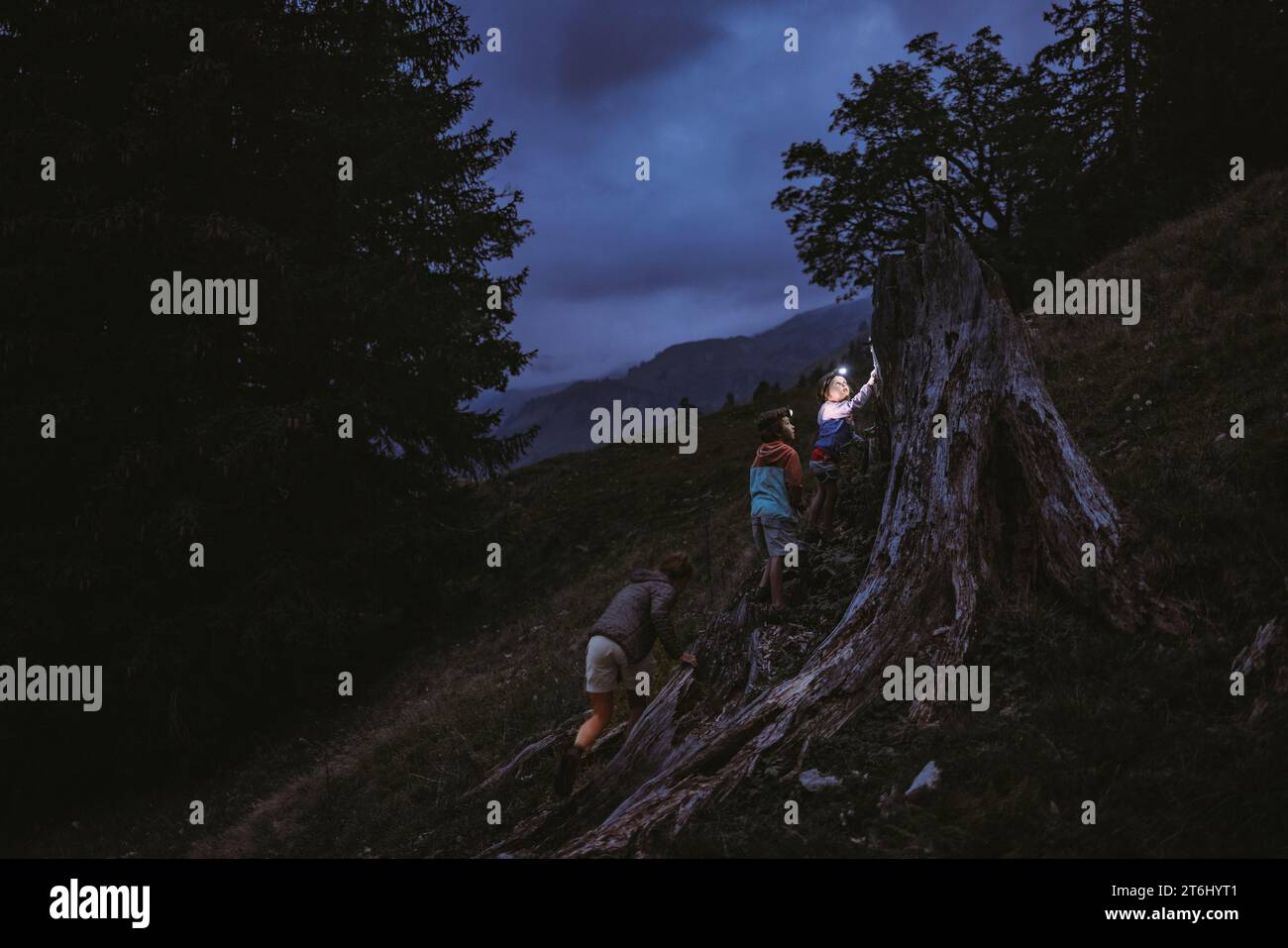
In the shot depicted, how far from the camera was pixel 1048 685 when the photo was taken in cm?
591

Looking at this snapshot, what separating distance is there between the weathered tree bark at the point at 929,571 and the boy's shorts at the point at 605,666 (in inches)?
20.1

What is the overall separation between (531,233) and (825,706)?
1492 centimetres

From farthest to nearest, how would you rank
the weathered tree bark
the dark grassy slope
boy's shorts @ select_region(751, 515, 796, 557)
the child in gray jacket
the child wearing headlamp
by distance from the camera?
the child wearing headlamp, boy's shorts @ select_region(751, 515, 796, 557), the child in gray jacket, the weathered tree bark, the dark grassy slope

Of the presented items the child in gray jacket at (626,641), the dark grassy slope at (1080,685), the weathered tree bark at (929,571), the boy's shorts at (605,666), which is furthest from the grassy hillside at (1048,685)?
the boy's shorts at (605,666)

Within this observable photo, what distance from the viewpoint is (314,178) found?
610 inches

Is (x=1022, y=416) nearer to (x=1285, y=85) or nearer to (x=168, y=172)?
(x=168, y=172)

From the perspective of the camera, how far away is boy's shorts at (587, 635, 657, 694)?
783cm

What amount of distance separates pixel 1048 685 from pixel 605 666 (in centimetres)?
386

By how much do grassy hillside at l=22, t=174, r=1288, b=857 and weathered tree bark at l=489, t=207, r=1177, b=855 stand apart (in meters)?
0.28

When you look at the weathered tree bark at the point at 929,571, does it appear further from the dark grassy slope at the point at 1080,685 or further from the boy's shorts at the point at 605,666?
the boy's shorts at the point at 605,666

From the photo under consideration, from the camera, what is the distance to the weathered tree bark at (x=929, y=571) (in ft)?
21.0

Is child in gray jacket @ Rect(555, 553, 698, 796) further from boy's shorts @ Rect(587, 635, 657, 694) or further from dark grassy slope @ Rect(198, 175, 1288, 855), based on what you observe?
dark grassy slope @ Rect(198, 175, 1288, 855)

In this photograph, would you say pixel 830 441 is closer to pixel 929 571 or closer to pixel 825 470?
pixel 825 470

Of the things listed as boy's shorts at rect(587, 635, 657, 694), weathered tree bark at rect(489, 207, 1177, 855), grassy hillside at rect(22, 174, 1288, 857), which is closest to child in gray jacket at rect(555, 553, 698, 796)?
boy's shorts at rect(587, 635, 657, 694)
